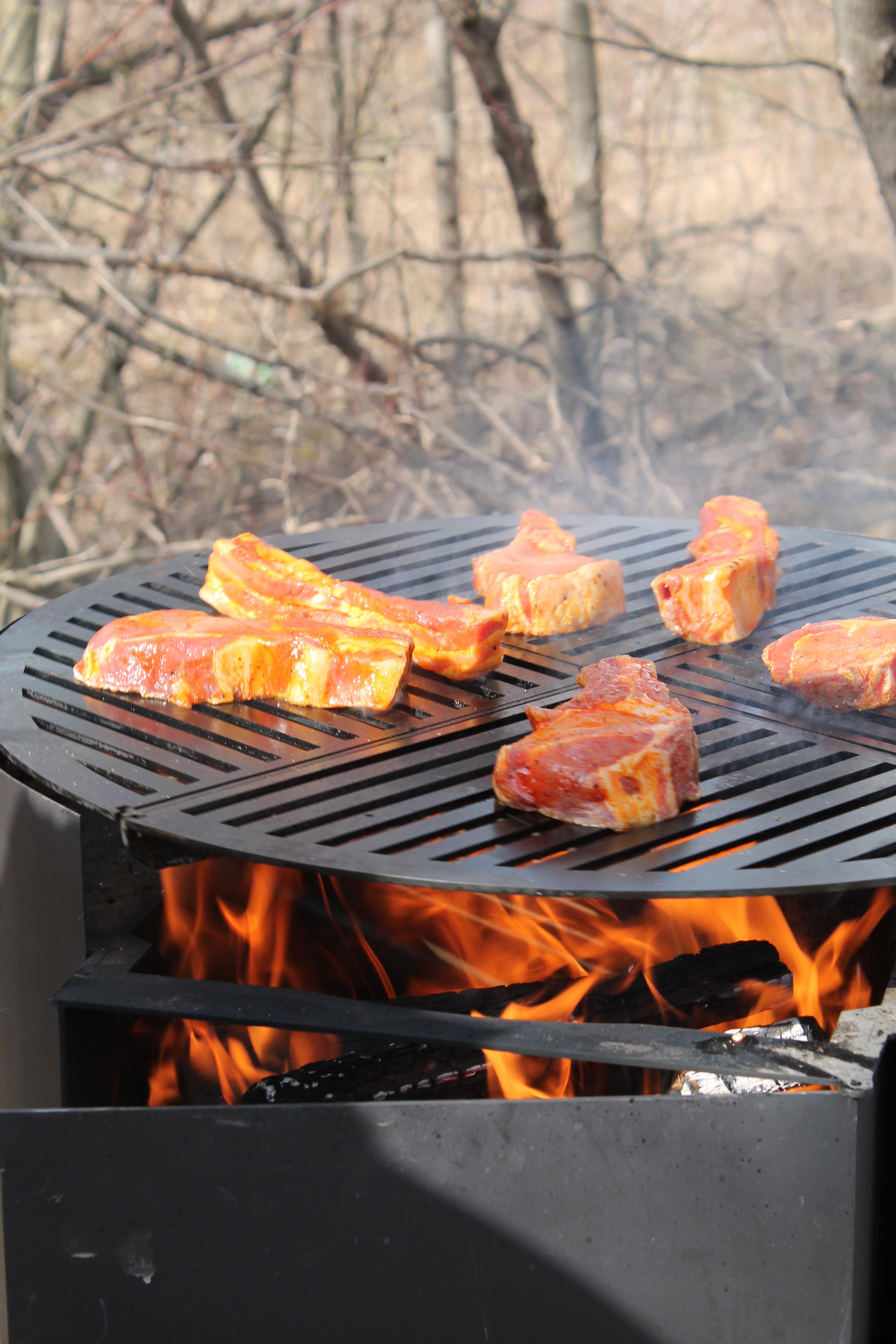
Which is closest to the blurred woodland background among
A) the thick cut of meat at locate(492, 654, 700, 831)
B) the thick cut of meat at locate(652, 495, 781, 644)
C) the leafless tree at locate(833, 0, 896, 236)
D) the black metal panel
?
the leafless tree at locate(833, 0, 896, 236)

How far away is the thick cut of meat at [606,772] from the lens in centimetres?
216

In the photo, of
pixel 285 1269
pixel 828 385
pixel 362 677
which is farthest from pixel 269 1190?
pixel 828 385

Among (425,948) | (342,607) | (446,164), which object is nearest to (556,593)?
(342,607)

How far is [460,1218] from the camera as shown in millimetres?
1853

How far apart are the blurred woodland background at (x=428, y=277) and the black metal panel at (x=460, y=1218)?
443cm

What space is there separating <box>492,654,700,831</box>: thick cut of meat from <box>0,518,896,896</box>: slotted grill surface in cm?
3

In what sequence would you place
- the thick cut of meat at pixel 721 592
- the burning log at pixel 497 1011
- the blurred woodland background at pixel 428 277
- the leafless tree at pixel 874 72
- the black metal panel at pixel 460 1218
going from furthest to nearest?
1. the blurred woodland background at pixel 428 277
2. the leafless tree at pixel 874 72
3. the thick cut of meat at pixel 721 592
4. the burning log at pixel 497 1011
5. the black metal panel at pixel 460 1218

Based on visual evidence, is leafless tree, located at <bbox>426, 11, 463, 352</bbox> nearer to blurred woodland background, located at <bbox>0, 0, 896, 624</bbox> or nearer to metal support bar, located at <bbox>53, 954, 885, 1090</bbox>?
blurred woodland background, located at <bbox>0, 0, 896, 624</bbox>

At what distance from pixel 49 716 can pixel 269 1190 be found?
1.14 meters

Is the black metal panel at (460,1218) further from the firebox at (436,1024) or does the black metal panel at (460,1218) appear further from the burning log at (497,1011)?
the burning log at (497,1011)

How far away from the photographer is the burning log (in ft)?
7.45

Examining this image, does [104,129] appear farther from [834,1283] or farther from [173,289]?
[834,1283]

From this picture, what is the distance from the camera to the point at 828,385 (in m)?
7.96

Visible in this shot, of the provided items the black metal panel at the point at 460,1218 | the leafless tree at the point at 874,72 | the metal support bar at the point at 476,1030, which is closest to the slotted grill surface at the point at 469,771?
the metal support bar at the point at 476,1030
